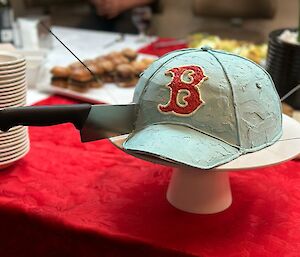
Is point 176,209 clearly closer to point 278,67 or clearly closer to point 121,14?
point 278,67

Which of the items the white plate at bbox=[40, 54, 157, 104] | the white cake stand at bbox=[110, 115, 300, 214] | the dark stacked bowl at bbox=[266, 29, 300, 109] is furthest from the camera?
the white plate at bbox=[40, 54, 157, 104]

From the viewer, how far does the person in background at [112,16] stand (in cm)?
237

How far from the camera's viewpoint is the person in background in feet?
7.76

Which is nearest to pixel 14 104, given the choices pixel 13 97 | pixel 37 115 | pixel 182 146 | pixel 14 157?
pixel 13 97

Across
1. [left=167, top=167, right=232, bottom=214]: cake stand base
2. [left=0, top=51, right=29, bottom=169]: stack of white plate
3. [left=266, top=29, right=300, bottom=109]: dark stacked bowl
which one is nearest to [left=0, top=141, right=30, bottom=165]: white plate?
[left=0, top=51, right=29, bottom=169]: stack of white plate

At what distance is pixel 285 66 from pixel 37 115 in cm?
74

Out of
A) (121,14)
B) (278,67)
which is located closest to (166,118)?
(278,67)

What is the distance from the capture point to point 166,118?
71cm

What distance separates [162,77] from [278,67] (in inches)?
22.5

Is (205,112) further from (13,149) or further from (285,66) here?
(285,66)

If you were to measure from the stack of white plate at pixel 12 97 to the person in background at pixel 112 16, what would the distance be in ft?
4.99

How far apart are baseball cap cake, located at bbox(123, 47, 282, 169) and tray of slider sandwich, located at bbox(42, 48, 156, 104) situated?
0.55 meters

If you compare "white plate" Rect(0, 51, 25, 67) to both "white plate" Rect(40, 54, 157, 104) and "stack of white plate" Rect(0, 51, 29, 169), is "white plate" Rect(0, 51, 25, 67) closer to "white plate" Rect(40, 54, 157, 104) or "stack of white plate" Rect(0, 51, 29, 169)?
"stack of white plate" Rect(0, 51, 29, 169)

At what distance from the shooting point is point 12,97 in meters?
0.87
